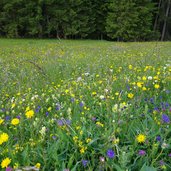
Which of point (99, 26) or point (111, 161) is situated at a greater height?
point (111, 161)

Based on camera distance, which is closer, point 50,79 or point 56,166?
point 56,166

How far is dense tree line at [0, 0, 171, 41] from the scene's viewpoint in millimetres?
30703

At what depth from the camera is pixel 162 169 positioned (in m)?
1.71

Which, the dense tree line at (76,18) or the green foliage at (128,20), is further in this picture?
the green foliage at (128,20)

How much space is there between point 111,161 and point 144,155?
0.26 m

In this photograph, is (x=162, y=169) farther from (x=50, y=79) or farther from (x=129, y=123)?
(x=50, y=79)

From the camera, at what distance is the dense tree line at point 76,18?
101 feet

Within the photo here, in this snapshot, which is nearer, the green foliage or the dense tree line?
the dense tree line

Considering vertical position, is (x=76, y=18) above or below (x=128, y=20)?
above

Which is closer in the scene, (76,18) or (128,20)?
(128,20)

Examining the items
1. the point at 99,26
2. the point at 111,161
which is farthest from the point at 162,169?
the point at 99,26

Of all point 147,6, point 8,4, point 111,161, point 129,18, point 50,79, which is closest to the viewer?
point 111,161

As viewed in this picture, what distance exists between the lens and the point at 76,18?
108ft

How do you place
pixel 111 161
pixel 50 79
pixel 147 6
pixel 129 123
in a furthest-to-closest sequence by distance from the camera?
pixel 147 6 < pixel 50 79 < pixel 129 123 < pixel 111 161
